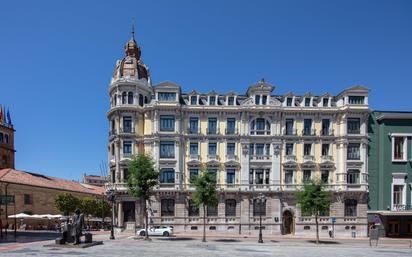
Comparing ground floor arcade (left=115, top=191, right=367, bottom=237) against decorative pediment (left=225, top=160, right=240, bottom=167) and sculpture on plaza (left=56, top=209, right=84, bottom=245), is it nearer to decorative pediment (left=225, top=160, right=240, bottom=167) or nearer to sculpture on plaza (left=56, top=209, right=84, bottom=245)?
decorative pediment (left=225, top=160, right=240, bottom=167)

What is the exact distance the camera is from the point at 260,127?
48.1 metres

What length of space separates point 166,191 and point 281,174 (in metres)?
15.5

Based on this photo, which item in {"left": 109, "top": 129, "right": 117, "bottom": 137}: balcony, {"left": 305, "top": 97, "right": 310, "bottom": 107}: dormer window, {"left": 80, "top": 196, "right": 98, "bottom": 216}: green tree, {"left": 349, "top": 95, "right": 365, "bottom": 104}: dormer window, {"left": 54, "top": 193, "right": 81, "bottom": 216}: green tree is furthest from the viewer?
{"left": 80, "top": 196, "right": 98, "bottom": 216}: green tree

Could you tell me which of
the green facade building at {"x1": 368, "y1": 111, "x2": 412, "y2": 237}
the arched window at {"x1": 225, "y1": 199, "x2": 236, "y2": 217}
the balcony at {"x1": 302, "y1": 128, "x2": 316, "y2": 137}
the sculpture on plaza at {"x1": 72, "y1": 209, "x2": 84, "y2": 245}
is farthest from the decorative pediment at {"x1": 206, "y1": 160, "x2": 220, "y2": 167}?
the sculpture on plaza at {"x1": 72, "y1": 209, "x2": 84, "y2": 245}

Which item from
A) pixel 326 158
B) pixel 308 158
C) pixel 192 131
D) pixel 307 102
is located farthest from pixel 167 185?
pixel 307 102

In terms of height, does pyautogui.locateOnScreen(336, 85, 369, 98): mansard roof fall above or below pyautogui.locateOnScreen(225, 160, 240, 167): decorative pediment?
above

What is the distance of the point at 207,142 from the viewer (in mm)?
47812

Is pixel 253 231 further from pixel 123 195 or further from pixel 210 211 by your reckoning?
A: pixel 123 195

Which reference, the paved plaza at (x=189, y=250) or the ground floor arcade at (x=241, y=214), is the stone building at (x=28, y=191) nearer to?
the ground floor arcade at (x=241, y=214)

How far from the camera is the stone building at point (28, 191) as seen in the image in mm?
59531

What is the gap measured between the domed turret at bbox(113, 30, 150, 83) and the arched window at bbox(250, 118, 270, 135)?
1716cm

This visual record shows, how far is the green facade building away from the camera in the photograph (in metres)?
47.2

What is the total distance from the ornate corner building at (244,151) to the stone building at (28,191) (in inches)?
908

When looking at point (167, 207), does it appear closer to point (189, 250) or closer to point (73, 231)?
point (189, 250)
